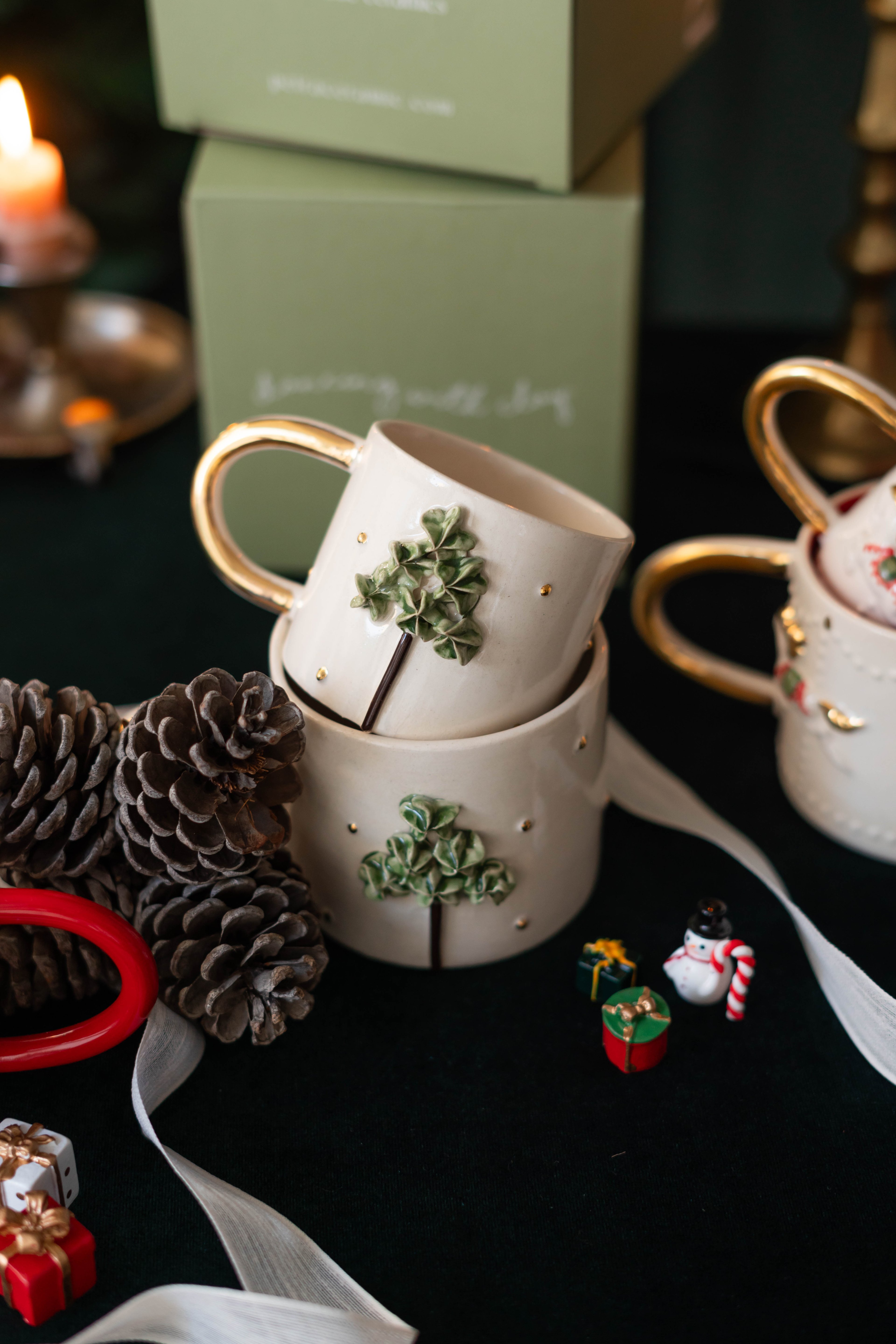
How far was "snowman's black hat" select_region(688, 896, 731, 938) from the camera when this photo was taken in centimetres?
54

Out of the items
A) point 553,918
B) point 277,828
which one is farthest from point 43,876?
point 553,918

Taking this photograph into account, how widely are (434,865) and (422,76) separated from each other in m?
0.41

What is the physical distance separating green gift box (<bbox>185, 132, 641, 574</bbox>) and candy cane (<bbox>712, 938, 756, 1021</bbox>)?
31 cm

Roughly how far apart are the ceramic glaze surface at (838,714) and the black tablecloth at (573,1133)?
2cm

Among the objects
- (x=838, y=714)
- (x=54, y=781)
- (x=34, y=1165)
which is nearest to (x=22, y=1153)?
(x=34, y=1165)

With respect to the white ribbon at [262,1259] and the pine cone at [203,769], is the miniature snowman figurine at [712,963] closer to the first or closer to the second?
the white ribbon at [262,1259]

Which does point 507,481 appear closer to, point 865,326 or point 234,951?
point 234,951

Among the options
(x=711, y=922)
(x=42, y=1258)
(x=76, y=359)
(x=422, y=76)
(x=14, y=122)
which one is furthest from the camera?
(x=76, y=359)

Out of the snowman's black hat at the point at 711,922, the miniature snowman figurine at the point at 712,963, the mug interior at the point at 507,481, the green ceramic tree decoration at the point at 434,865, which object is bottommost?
the miniature snowman figurine at the point at 712,963

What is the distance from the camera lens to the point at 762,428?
61 centimetres

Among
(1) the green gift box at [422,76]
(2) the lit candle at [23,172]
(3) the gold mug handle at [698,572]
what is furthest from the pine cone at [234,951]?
(2) the lit candle at [23,172]

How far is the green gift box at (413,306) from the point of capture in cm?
68

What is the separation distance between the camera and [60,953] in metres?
0.53

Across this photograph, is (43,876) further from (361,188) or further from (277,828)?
(361,188)
